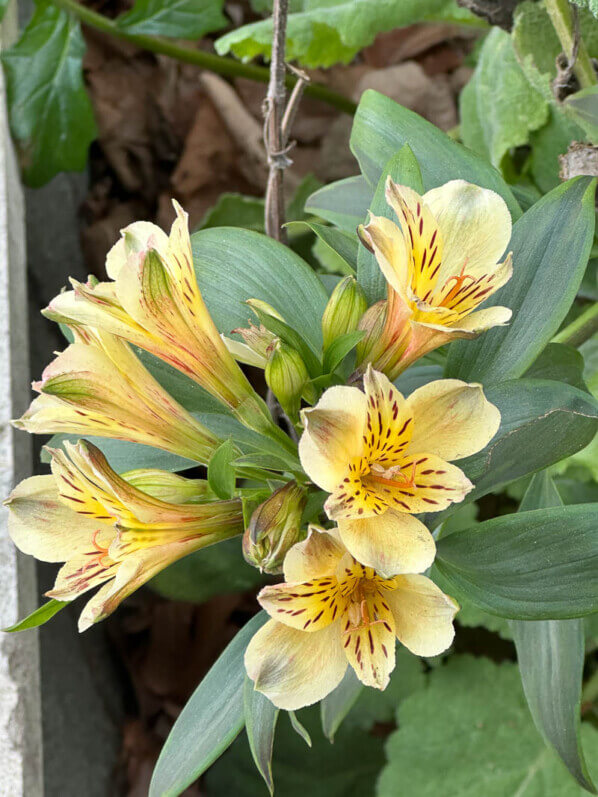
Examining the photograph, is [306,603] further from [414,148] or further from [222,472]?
[414,148]

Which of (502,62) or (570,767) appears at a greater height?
(502,62)

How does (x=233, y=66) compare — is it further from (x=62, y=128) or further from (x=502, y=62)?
(x=502, y=62)

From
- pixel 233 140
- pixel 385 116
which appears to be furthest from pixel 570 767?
pixel 233 140

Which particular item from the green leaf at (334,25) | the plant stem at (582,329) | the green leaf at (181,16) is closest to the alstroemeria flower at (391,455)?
the plant stem at (582,329)

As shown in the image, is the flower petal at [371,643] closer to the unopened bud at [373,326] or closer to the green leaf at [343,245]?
the unopened bud at [373,326]

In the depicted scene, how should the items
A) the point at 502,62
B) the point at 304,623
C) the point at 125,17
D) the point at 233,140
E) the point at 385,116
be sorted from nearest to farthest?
the point at 304,623
the point at 385,116
the point at 502,62
the point at 125,17
the point at 233,140

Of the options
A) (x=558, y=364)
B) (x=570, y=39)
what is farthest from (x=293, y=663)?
(x=570, y=39)
